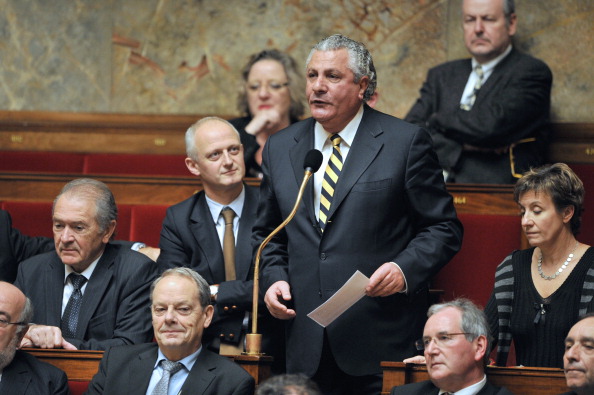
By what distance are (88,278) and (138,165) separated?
1.47 m

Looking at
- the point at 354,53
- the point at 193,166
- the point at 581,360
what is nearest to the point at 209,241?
the point at 193,166

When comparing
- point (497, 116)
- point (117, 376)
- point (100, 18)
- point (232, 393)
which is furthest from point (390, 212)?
point (100, 18)

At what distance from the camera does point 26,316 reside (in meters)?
2.98

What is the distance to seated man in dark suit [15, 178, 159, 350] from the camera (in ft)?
10.6

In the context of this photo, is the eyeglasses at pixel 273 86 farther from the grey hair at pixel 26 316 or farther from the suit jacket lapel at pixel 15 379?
the suit jacket lapel at pixel 15 379

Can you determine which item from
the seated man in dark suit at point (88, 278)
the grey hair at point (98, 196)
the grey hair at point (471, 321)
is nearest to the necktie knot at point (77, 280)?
the seated man in dark suit at point (88, 278)

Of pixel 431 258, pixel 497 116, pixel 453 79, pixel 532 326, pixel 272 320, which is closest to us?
pixel 431 258

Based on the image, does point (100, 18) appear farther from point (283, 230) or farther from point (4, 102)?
point (283, 230)

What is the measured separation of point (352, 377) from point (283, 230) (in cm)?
43

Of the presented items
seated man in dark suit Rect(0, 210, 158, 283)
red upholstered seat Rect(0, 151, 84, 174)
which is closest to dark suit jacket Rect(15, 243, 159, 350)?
seated man in dark suit Rect(0, 210, 158, 283)

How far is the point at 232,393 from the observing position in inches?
108

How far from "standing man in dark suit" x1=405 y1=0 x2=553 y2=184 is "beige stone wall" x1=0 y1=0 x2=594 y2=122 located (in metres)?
0.59

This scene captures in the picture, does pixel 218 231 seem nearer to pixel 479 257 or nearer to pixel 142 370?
pixel 142 370

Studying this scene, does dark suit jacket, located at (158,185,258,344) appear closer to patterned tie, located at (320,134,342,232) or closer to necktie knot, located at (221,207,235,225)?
necktie knot, located at (221,207,235,225)
